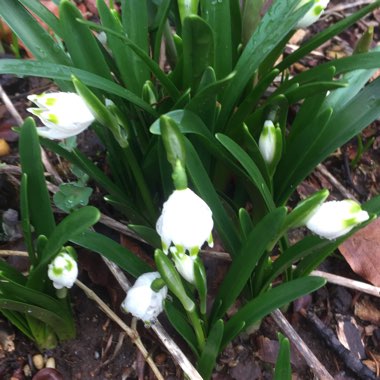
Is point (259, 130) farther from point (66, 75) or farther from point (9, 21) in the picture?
point (9, 21)

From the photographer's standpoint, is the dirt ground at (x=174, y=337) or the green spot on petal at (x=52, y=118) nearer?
the green spot on petal at (x=52, y=118)

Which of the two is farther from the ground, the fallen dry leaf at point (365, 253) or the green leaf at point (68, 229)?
the green leaf at point (68, 229)

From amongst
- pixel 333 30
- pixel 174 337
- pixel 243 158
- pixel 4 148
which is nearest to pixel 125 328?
pixel 174 337

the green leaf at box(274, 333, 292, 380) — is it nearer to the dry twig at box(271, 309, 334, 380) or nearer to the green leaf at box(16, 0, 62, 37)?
the dry twig at box(271, 309, 334, 380)

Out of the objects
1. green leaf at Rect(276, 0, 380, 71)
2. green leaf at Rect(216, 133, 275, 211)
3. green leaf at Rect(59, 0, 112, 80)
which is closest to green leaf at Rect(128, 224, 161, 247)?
green leaf at Rect(216, 133, 275, 211)

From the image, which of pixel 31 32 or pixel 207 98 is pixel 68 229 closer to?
pixel 207 98

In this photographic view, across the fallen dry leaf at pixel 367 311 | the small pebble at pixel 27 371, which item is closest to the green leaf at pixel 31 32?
the small pebble at pixel 27 371

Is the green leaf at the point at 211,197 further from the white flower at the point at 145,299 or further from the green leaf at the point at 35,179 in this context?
the green leaf at the point at 35,179
